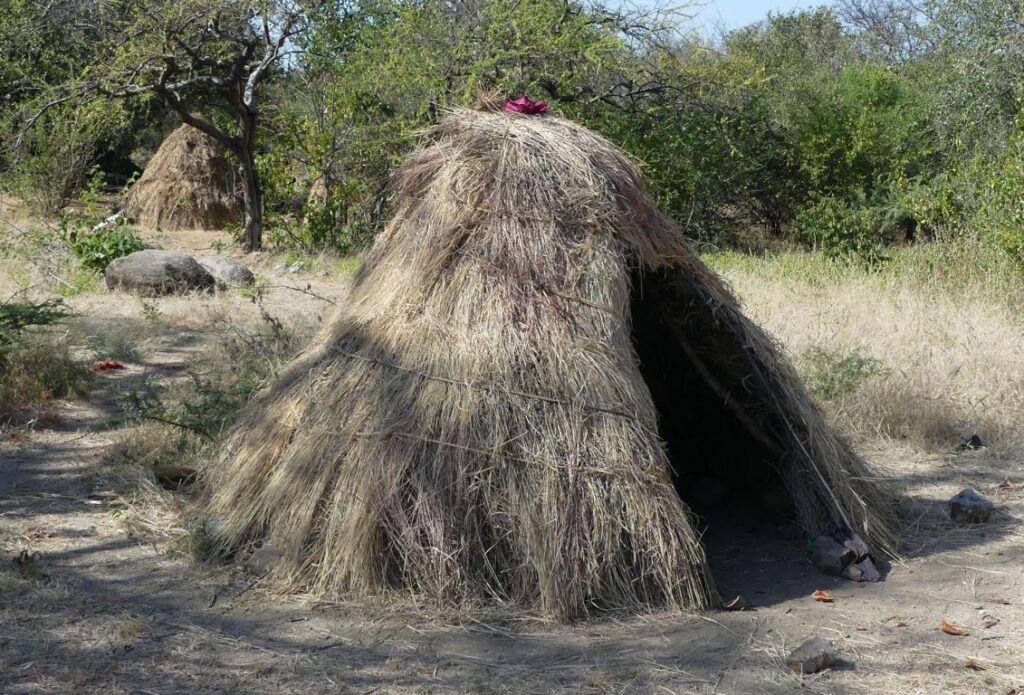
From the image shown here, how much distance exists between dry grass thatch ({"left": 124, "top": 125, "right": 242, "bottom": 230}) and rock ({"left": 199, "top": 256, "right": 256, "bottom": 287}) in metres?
5.00

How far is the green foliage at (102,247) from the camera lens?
12336 mm

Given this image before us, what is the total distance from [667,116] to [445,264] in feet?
31.0

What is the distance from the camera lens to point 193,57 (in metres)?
13.9

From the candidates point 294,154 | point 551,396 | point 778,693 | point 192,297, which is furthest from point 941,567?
point 294,154

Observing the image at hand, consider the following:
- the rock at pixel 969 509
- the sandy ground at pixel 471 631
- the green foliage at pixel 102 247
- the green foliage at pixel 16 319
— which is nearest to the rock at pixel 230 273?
the green foliage at pixel 102 247

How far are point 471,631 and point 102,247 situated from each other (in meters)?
9.57

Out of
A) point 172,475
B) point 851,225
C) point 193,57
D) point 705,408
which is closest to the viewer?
point 172,475

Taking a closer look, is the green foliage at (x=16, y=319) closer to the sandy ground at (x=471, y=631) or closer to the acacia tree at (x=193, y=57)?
the sandy ground at (x=471, y=631)

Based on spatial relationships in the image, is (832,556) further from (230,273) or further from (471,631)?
(230,273)

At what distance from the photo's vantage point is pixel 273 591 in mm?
Result: 4547

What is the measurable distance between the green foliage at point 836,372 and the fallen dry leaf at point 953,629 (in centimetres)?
336

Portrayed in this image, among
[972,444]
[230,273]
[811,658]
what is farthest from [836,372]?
[230,273]

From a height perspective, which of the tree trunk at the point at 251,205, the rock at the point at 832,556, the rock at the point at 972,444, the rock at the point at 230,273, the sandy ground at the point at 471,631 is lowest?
the sandy ground at the point at 471,631

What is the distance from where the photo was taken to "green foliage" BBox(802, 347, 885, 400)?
7.77 metres
